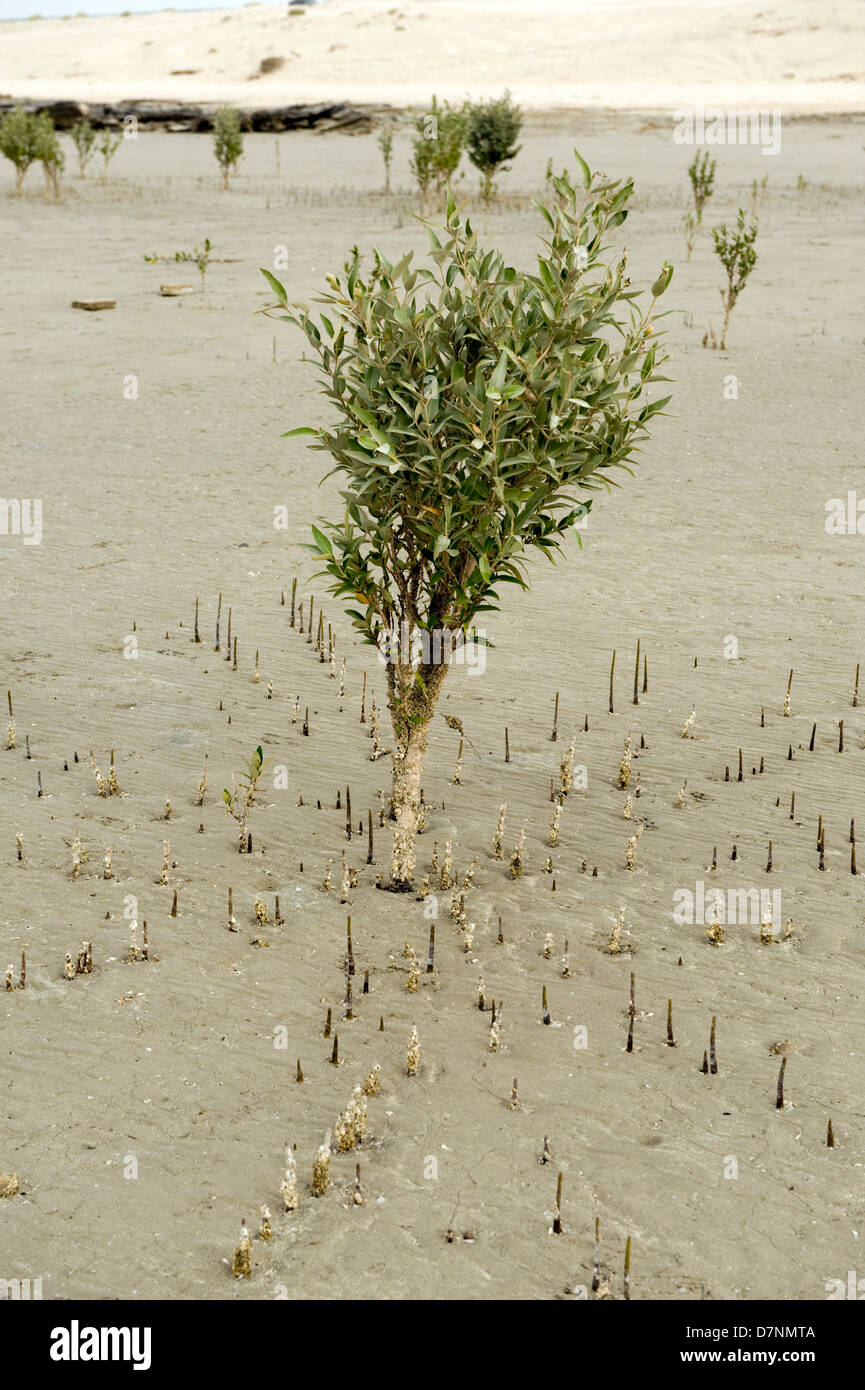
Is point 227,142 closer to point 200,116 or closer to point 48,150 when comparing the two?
point 48,150

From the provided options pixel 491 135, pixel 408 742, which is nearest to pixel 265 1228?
pixel 408 742

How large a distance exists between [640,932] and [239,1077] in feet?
6.14

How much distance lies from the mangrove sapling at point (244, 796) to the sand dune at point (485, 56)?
43.8 metres

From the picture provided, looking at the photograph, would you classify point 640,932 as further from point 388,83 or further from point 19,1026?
point 388,83

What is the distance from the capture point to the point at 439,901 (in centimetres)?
596

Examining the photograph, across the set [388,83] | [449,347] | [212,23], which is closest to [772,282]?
[449,347]

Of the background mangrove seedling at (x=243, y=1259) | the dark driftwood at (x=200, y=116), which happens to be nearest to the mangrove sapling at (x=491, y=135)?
the dark driftwood at (x=200, y=116)

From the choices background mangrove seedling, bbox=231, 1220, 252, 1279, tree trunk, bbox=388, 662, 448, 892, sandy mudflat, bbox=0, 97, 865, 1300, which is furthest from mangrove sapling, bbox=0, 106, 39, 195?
background mangrove seedling, bbox=231, 1220, 252, 1279

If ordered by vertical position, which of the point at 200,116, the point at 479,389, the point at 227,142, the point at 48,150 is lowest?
the point at 479,389

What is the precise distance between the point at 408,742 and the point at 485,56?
63.1 m

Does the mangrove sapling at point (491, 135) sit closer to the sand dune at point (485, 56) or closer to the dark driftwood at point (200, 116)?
the dark driftwood at point (200, 116)

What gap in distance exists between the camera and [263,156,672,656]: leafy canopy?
17.0ft

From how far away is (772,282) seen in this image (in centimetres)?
1923

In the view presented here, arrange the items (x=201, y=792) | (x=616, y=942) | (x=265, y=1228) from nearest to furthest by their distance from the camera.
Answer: (x=265, y=1228) < (x=616, y=942) < (x=201, y=792)
